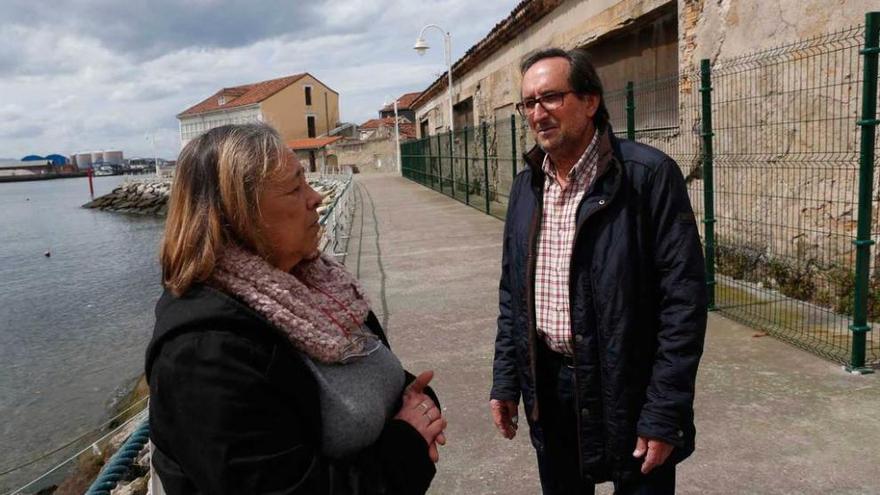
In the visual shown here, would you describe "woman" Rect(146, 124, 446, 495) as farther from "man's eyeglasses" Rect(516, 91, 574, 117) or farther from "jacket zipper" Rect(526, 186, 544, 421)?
"man's eyeglasses" Rect(516, 91, 574, 117)

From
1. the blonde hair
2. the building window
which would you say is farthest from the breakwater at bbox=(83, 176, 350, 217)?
the blonde hair

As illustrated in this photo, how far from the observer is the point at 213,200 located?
145 cm

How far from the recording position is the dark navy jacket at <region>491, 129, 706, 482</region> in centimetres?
190

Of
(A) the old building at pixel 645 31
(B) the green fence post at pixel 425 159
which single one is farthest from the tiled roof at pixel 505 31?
(B) the green fence post at pixel 425 159

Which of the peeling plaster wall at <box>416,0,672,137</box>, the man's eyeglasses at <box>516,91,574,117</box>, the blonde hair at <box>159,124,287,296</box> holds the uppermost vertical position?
the peeling plaster wall at <box>416,0,672,137</box>

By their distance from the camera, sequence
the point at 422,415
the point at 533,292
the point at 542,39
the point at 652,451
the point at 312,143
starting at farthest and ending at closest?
1. the point at 312,143
2. the point at 542,39
3. the point at 533,292
4. the point at 652,451
5. the point at 422,415

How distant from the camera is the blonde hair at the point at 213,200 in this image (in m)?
1.41

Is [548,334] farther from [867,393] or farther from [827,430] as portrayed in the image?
[867,393]

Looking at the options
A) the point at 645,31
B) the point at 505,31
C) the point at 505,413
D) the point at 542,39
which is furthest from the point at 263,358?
the point at 505,31

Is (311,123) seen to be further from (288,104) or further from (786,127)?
(786,127)

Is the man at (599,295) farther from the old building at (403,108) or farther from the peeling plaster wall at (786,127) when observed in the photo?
the old building at (403,108)

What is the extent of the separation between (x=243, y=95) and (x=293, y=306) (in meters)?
68.8

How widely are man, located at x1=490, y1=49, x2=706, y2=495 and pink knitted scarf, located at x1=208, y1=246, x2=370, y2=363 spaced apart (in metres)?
0.77

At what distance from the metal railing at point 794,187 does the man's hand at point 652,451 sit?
2928mm
